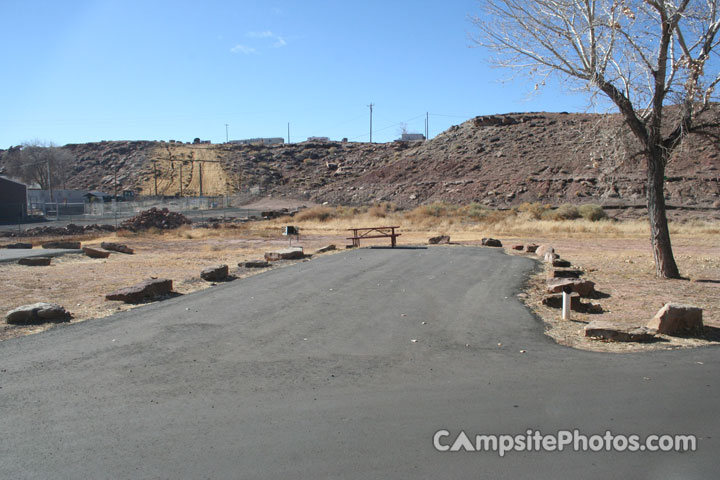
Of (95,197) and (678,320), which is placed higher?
(95,197)

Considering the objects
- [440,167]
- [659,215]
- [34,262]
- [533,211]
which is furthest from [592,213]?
[34,262]

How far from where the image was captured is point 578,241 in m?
29.9

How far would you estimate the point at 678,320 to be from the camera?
28.1 ft

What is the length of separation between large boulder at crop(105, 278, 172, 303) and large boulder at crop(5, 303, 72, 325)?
4.99 feet

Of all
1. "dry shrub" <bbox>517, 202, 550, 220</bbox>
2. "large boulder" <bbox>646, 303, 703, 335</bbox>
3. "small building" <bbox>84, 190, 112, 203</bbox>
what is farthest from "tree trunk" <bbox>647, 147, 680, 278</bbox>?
"small building" <bbox>84, 190, 112, 203</bbox>

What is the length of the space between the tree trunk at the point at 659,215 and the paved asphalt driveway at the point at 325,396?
626 centimetres

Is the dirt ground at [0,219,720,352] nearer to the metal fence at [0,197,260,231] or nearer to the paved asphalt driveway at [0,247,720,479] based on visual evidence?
the paved asphalt driveway at [0,247,720,479]

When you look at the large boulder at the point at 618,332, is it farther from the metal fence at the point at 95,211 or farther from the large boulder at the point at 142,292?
the metal fence at the point at 95,211

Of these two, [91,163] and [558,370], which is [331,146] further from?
[558,370]

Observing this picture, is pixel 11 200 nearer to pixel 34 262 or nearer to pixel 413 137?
pixel 34 262

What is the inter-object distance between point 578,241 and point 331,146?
85.1 m

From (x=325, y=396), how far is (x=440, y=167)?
72175 mm

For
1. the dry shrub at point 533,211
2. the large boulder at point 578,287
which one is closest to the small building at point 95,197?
the dry shrub at point 533,211

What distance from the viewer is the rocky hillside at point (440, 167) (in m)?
49.1
